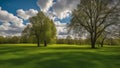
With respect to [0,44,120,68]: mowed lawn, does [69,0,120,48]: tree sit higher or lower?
higher

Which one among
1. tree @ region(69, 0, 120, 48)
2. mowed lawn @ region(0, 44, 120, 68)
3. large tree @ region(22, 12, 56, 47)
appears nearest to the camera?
mowed lawn @ region(0, 44, 120, 68)

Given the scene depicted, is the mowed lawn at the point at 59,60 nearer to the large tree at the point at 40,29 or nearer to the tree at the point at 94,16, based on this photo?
the tree at the point at 94,16

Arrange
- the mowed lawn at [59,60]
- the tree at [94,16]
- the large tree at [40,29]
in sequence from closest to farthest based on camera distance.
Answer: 1. the mowed lawn at [59,60]
2. the tree at [94,16]
3. the large tree at [40,29]

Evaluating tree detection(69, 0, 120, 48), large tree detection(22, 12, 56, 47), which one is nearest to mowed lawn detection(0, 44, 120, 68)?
tree detection(69, 0, 120, 48)

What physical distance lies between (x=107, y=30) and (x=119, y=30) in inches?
124

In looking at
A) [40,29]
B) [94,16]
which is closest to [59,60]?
[94,16]

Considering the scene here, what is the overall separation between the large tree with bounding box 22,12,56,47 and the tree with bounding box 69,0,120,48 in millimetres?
24661

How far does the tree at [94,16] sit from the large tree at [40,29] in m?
24.7

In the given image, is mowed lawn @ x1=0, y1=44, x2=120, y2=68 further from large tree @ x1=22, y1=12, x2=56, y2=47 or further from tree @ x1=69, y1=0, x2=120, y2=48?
large tree @ x1=22, y1=12, x2=56, y2=47

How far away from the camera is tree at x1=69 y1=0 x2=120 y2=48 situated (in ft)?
148

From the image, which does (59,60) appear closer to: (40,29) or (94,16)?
(94,16)

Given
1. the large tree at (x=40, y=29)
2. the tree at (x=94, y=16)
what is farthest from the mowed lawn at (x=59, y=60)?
the large tree at (x=40, y=29)

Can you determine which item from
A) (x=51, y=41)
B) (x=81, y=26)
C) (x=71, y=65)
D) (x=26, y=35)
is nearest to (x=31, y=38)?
(x=26, y=35)

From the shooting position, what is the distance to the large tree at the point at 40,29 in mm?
70175
